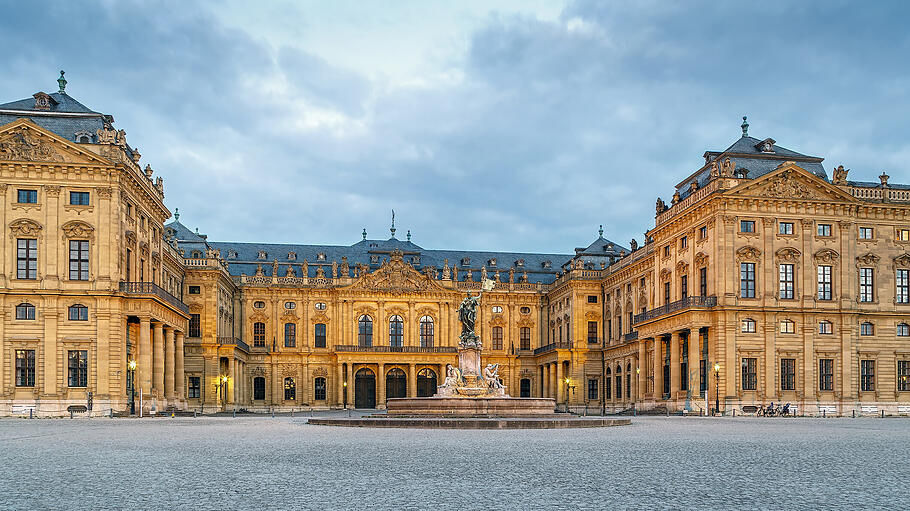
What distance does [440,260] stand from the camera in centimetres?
9231

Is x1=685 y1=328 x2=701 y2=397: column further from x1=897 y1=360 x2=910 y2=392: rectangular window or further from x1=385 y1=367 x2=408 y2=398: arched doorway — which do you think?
x1=385 y1=367 x2=408 y2=398: arched doorway

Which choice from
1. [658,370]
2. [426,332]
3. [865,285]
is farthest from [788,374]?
[426,332]

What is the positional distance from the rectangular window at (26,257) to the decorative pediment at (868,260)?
43957mm

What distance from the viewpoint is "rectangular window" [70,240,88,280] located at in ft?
159

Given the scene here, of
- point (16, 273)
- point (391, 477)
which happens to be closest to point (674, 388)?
point (16, 273)

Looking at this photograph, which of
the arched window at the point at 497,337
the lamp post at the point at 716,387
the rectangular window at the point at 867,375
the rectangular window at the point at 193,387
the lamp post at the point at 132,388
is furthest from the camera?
the arched window at the point at 497,337

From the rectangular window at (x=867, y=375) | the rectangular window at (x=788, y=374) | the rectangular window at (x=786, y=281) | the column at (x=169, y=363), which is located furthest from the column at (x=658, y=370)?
the column at (x=169, y=363)

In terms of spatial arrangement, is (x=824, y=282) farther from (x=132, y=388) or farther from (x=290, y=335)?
(x=290, y=335)

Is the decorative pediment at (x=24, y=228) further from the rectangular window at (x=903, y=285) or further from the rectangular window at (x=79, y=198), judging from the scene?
the rectangular window at (x=903, y=285)

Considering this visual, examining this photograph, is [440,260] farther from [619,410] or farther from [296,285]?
[619,410]

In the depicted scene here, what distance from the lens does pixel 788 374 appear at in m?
51.9

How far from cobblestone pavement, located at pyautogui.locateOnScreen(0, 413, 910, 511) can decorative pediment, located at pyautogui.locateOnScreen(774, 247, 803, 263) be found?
2766 centimetres

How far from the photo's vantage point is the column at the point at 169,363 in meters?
56.3

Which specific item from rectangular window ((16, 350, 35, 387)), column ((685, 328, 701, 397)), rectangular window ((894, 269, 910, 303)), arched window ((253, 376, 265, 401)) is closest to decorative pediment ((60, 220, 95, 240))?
rectangular window ((16, 350, 35, 387))
